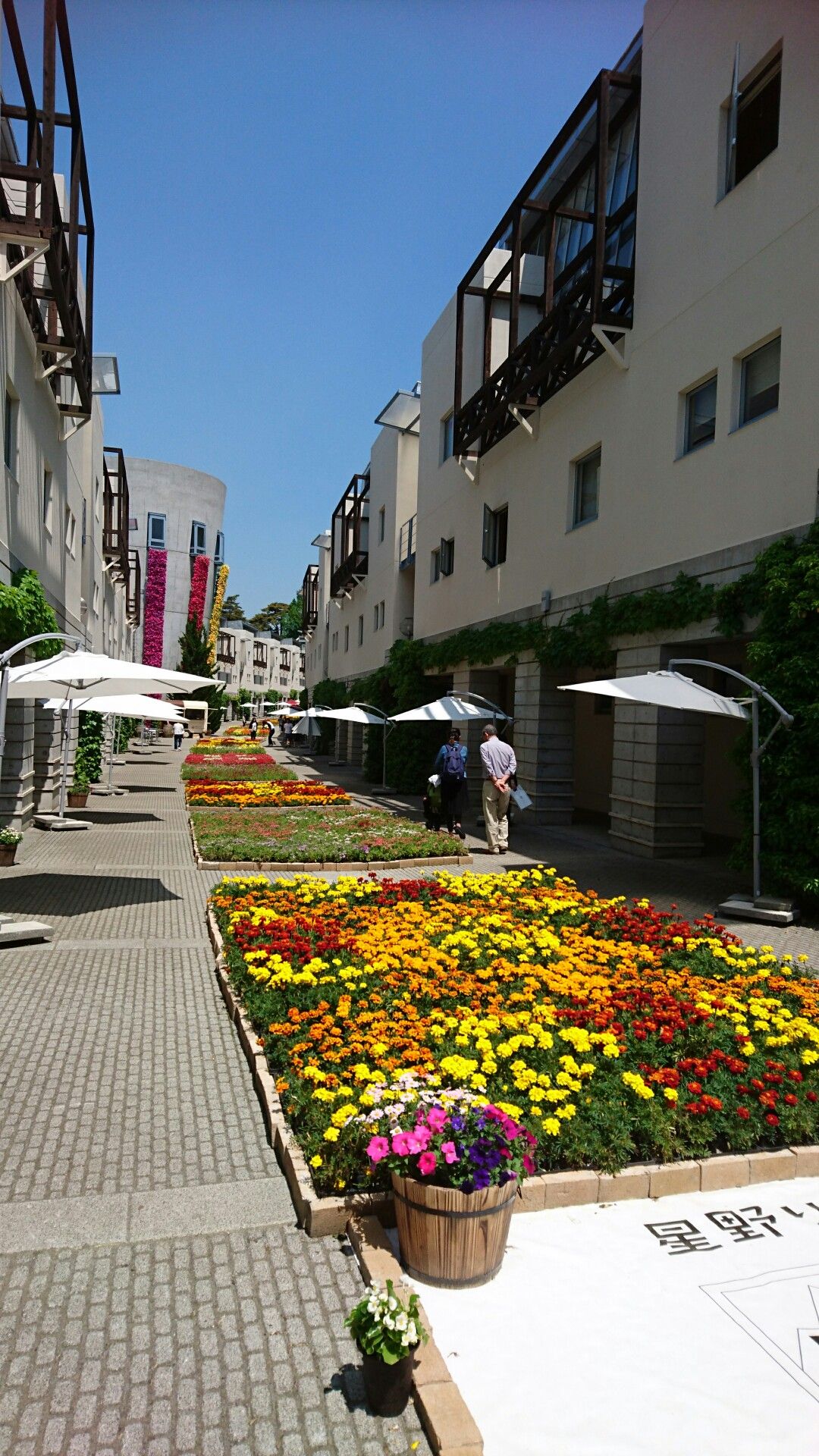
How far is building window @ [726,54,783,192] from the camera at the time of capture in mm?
12555

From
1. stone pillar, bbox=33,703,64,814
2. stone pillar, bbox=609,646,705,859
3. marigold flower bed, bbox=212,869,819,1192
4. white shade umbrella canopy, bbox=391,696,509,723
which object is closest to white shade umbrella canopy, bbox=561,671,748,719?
marigold flower bed, bbox=212,869,819,1192

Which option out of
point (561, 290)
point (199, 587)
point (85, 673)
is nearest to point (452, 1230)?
point (85, 673)

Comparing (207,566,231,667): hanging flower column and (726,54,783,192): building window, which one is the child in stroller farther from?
(207,566,231,667): hanging flower column

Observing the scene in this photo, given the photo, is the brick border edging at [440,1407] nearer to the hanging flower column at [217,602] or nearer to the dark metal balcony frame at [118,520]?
the dark metal balcony frame at [118,520]

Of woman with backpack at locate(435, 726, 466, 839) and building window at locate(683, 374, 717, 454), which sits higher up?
building window at locate(683, 374, 717, 454)

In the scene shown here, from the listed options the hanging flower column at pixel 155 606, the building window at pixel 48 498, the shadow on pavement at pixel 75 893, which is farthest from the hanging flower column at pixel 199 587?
the shadow on pavement at pixel 75 893

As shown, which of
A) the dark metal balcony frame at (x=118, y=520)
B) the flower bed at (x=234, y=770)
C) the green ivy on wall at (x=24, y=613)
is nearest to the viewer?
the green ivy on wall at (x=24, y=613)

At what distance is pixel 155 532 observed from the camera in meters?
82.1

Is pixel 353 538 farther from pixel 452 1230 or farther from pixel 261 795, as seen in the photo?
pixel 452 1230

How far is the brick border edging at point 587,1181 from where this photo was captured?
410 centimetres

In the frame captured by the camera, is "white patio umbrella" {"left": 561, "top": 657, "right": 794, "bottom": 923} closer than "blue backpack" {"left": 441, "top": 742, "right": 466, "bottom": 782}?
Yes

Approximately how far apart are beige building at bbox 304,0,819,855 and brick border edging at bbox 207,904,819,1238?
762cm

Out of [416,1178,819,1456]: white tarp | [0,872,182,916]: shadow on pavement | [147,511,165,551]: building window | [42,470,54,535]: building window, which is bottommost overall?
[0,872,182,916]: shadow on pavement

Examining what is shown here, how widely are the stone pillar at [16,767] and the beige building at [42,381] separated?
0.09ft
